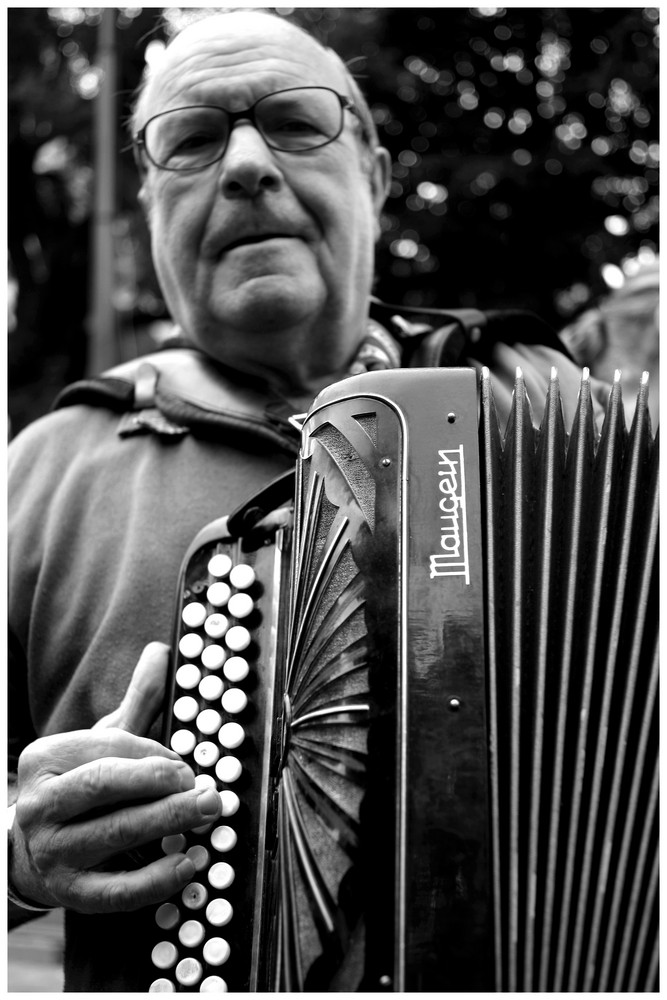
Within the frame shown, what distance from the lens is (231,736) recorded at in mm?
1326

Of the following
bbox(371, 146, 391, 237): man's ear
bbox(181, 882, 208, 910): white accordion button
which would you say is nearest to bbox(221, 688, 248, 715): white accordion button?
bbox(181, 882, 208, 910): white accordion button

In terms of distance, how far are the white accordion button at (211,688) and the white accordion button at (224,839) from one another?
17cm

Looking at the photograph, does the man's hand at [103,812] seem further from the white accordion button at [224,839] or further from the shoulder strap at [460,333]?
the shoulder strap at [460,333]

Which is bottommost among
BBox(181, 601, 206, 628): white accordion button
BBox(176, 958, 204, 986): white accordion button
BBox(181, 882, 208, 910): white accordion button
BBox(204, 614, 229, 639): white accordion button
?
BBox(176, 958, 204, 986): white accordion button

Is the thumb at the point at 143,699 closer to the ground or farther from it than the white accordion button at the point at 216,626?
closer to the ground

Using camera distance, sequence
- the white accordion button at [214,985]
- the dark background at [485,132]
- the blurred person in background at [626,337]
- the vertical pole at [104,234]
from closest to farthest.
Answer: the white accordion button at [214,985]
the blurred person in background at [626,337]
the vertical pole at [104,234]
the dark background at [485,132]

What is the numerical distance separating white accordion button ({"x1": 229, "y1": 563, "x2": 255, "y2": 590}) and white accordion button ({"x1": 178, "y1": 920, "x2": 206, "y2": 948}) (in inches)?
17.5

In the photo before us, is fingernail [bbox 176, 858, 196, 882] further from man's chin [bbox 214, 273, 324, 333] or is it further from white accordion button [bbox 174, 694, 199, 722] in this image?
man's chin [bbox 214, 273, 324, 333]

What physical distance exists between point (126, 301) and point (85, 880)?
20.1ft

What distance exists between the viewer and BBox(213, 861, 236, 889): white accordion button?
1.27 m

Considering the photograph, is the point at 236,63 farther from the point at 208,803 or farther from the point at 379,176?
the point at 208,803

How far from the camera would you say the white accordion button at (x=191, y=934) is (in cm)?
126

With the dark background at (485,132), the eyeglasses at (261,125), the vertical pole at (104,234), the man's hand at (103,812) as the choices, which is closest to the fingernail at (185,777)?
the man's hand at (103,812)

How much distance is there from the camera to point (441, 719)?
3.56 feet
